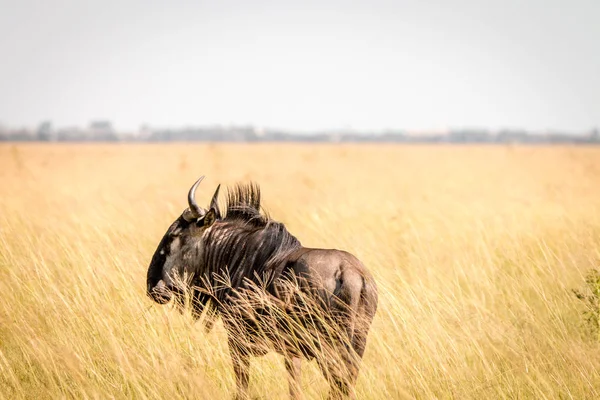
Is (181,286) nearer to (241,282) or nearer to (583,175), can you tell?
(241,282)

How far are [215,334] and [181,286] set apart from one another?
0.48 metres

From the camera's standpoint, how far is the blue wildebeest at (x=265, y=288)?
145 inches

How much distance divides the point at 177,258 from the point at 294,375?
122 cm

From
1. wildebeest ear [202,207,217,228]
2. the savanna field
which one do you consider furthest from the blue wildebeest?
the savanna field

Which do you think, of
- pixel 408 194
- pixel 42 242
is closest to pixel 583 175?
pixel 408 194

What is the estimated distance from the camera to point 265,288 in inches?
161

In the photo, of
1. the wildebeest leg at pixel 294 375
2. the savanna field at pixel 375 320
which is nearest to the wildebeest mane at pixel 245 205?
the savanna field at pixel 375 320

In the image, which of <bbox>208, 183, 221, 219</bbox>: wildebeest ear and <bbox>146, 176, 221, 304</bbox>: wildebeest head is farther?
<bbox>146, 176, 221, 304</bbox>: wildebeest head

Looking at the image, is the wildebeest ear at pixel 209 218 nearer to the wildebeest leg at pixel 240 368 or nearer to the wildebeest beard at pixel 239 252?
the wildebeest beard at pixel 239 252

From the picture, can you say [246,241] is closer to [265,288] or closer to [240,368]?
[265,288]

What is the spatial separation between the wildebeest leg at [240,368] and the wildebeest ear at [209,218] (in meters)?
0.80

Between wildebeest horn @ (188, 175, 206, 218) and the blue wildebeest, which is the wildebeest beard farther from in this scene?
wildebeest horn @ (188, 175, 206, 218)

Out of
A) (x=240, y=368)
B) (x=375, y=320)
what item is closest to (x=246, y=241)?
(x=240, y=368)

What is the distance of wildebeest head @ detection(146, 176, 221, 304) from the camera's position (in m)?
4.54
